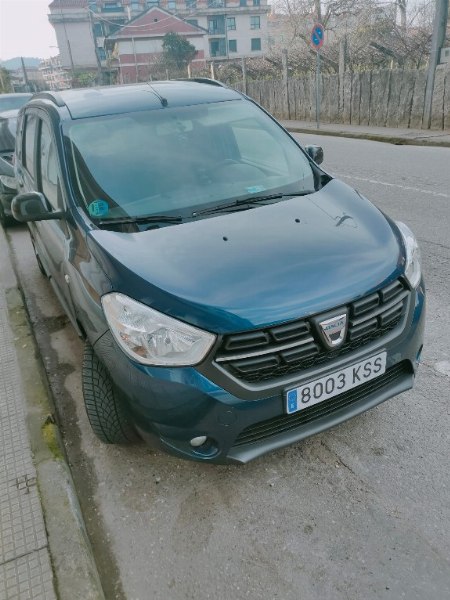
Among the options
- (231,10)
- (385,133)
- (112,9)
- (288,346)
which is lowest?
(385,133)

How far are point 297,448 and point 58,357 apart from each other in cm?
204

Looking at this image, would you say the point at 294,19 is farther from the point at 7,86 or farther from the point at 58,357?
the point at 7,86

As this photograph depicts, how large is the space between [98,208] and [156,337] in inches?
40.2

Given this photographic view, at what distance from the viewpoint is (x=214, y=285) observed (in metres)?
2.06

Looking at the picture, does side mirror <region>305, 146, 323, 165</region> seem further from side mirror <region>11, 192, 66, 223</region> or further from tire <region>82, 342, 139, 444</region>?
tire <region>82, 342, 139, 444</region>

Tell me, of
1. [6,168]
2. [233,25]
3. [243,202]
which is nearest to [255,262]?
[243,202]

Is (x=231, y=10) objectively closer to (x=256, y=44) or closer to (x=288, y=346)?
(x=256, y=44)

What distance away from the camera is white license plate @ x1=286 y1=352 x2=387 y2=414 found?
205 cm

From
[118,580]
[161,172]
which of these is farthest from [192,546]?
[161,172]

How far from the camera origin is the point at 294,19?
108 ft

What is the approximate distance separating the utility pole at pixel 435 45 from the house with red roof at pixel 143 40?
Result: 47.1 meters

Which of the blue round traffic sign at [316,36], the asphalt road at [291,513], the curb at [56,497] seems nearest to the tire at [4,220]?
the curb at [56,497]

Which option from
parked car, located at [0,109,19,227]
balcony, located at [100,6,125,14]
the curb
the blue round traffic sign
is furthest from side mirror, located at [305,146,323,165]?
balcony, located at [100,6,125,14]

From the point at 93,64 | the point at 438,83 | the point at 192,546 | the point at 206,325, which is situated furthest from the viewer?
the point at 93,64
